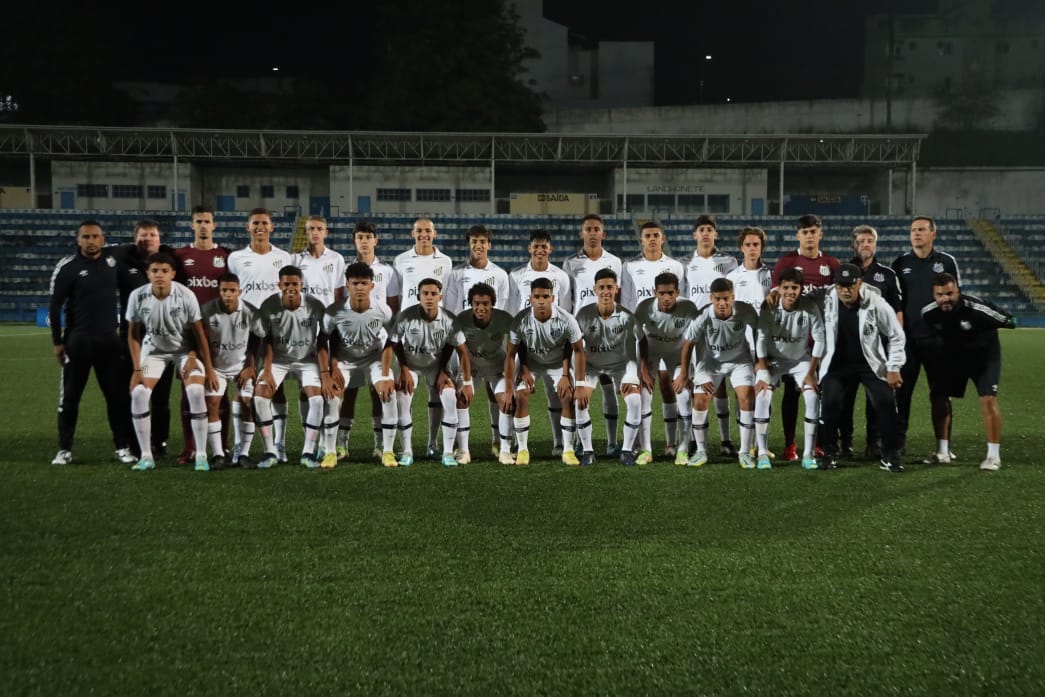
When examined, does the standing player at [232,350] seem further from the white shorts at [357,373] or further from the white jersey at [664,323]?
the white jersey at [664,323]

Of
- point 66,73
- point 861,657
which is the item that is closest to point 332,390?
point 861,657

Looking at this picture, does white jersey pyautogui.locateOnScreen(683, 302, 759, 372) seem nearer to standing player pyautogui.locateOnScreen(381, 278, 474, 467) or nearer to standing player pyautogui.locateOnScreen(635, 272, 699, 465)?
standing player pyautogui.locateOnScreen(635, 272, 699, 465)

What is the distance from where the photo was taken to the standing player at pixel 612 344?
285 inches

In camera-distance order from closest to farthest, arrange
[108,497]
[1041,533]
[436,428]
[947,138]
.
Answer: [1041,533] → [108,497] → [436,428] → [947,138]

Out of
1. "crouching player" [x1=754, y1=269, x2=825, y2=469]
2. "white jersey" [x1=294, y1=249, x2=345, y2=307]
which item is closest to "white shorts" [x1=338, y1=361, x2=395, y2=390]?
"white jersey" [x1=294, y1=249, x2=345, y2=307]

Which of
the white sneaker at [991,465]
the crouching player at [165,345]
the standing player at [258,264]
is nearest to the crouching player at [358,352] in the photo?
the standing player at [258,264]

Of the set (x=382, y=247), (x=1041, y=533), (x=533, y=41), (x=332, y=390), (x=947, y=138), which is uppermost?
(x=533, y=41)

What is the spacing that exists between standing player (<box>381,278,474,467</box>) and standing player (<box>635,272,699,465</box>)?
1.42 m

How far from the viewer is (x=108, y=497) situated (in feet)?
19.2

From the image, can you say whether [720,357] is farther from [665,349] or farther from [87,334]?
[87,334]

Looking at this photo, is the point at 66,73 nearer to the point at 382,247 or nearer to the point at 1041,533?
the point at 382,247

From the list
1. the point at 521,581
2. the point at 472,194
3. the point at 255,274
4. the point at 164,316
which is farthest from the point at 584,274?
the point at 472,194

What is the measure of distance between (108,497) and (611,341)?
3786mm

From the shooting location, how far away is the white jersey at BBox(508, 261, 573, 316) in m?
8.20
